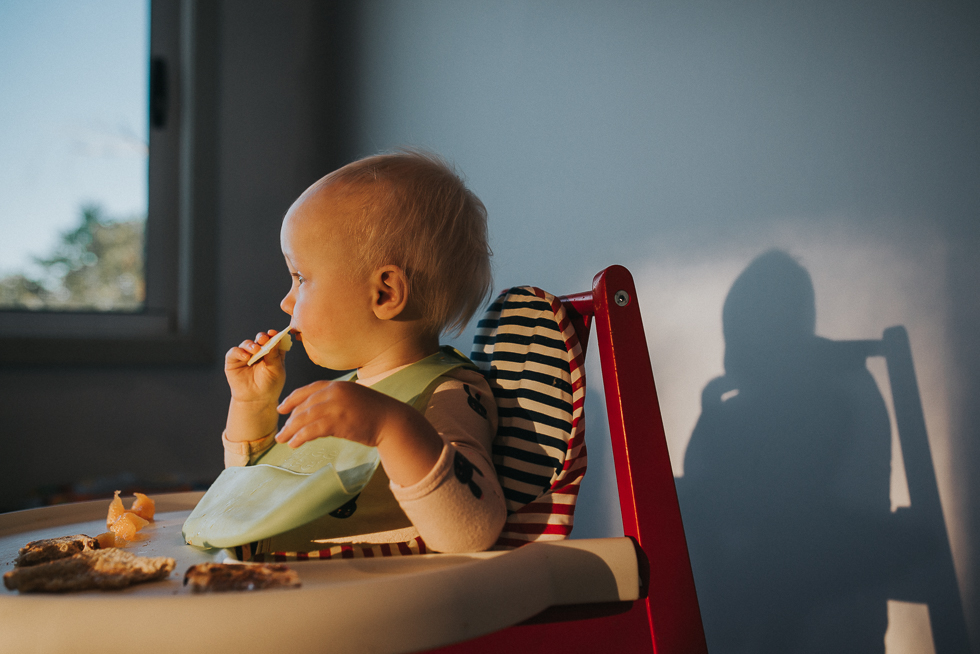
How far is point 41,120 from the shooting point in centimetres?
147

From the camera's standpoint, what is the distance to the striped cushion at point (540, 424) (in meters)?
0.55

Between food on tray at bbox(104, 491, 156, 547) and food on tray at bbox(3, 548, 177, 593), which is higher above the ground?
food on tray at bbox(3, 548, 177, 593)

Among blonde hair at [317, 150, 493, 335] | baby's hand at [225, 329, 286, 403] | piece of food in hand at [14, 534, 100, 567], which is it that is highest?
blonde hair at [317, 150, 493, 335]

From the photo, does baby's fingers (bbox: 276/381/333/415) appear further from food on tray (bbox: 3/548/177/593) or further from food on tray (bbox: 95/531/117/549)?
food on tray (bbox: 95/531/117/549)

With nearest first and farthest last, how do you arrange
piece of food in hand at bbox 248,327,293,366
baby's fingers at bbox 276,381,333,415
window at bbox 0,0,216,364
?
baby's fingers at bbox 276,381,333,415, piece of food in hand at bbox 248,327,293,366, window at bbox 0,0,216,364

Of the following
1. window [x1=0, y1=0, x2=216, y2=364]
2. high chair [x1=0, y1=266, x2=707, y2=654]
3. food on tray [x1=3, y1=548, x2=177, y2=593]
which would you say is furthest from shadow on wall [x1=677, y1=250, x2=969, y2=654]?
window [x1=0, y1=0, x2=216, y2=364]

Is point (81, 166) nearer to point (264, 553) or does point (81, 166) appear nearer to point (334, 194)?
point (334, 194)

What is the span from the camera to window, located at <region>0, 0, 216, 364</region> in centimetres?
150

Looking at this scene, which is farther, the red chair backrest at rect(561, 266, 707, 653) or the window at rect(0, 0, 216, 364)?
the window at rect(0, 0, 216, 364)

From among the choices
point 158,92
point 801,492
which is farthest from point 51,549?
point 158,92

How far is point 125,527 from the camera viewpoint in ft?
1.94

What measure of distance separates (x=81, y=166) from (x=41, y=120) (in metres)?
0.12

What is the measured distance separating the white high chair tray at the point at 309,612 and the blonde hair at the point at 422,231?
27 cm

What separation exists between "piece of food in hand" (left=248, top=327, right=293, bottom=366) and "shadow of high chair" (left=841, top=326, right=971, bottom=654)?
0.56 meters
